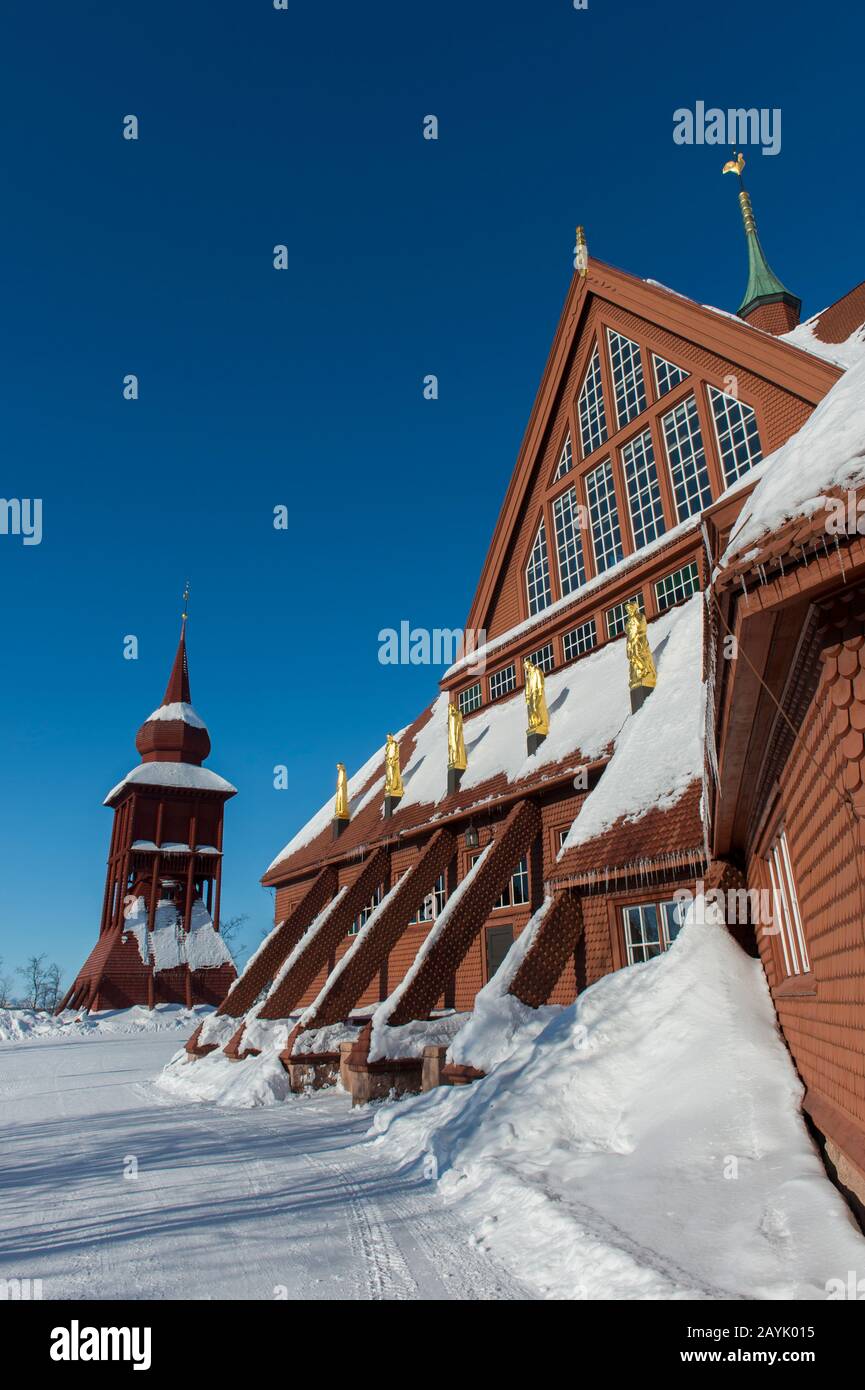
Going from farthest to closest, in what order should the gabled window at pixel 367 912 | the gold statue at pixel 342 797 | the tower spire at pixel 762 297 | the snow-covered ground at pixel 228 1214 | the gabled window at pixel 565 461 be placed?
the tower spire at pixel 762 297
the gold statue at pixel 342 797
the gabled window at pixel 367 912
the gabled window at pixel 565 461
the snow-covered ground at pixel 228 1214

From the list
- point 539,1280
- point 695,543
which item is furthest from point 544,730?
point 539,1280

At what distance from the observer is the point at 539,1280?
4.64 metres

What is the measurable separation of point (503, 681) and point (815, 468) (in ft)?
55.6

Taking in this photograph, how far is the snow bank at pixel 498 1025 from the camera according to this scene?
10211 millimetres

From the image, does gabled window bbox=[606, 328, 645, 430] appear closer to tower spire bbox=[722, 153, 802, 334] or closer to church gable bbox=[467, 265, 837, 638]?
church gable bbox=[467, 265, 837, 638]

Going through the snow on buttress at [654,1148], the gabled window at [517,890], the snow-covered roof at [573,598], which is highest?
the snow-covered roof at [573,598]

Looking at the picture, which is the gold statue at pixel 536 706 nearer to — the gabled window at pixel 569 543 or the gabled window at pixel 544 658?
the gabled window at pixel 544 658

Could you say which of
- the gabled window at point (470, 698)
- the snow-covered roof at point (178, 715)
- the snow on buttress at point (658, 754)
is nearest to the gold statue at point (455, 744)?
the gabled window at point (470, 698)

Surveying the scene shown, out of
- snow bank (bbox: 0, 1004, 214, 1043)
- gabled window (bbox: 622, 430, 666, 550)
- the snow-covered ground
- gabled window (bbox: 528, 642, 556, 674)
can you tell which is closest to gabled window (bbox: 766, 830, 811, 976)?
the snow-covered ground

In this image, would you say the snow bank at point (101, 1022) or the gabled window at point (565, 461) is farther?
the snow bank at point (101, 1022)

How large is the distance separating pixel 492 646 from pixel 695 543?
6884 mm

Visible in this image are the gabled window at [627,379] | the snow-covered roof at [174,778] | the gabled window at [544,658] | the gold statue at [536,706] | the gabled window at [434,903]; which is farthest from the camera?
the snow-covered roof at [174,778]

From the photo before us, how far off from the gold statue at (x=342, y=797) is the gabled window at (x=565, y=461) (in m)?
10.2
